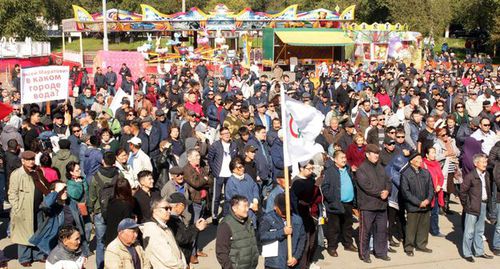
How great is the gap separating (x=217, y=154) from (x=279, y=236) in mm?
3477

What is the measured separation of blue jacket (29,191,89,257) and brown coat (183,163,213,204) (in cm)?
144

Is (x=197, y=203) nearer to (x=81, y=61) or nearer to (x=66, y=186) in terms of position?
(x=66, y=186)

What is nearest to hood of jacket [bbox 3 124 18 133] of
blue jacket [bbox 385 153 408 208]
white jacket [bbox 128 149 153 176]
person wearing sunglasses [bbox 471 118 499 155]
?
white jacket [bbox 128 149 153 176]

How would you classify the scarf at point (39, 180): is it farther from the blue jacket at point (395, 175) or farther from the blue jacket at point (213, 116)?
the blue jacket at point (213, 116)

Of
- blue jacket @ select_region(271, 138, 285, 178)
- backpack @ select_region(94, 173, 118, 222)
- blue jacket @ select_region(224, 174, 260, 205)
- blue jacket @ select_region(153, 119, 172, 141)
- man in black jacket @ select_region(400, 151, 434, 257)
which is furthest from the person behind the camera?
blue jacket @ select_region(153, 119, 172, 141)

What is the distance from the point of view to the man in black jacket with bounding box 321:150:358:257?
8852 millimetres

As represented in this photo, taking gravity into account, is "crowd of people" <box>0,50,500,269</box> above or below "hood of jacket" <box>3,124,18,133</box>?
below

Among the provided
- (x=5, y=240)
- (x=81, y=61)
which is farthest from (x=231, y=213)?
(x=81, y=61)

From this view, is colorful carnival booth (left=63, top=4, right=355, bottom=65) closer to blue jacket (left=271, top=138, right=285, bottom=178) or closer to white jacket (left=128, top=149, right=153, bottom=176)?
blue jacket (left=271, top=138, right=285, bottom=178)

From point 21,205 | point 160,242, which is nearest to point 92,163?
point 21,205

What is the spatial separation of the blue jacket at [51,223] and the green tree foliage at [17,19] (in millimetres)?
48650

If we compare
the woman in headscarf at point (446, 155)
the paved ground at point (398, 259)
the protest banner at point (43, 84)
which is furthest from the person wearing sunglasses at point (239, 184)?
the protest banner at point (43, 84)

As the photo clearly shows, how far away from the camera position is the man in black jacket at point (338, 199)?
348 inches

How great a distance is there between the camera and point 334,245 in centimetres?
916
